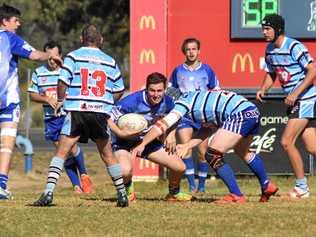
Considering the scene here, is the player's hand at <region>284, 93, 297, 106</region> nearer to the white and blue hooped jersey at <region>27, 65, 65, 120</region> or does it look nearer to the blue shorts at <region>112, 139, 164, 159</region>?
the blue shorts at <region>112, 139, 164, 159</region>

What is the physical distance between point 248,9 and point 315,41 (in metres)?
1.26

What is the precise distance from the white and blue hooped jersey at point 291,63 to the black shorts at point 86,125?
2.44m

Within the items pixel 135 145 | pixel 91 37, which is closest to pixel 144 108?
pixel 135 145

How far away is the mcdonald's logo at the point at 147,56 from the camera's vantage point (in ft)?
55.5

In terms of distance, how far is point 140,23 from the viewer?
1695 cm

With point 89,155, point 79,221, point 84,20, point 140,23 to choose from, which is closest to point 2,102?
point 79,221

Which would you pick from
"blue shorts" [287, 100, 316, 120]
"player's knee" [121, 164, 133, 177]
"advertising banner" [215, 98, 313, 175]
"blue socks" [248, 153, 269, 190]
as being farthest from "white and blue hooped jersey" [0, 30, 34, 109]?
"advertising banner" [215, 98, 313, 175]

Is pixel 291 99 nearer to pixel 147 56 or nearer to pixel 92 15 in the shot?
pixel 147 56

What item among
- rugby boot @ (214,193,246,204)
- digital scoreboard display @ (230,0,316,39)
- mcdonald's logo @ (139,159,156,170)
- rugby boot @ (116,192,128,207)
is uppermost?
digital scoreboard display @ (230,0,316,39)

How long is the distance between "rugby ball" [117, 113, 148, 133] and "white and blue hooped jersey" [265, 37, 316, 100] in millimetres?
1796

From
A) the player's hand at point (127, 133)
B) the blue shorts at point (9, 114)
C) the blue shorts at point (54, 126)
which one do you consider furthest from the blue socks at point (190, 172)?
the blue shorts at point (9, 114)

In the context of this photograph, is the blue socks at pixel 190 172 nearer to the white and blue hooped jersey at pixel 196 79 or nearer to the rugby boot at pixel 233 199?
the white and blue hooped jersey at pixel 196 79

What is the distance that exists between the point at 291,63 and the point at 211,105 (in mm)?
1345

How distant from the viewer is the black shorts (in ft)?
31.6
